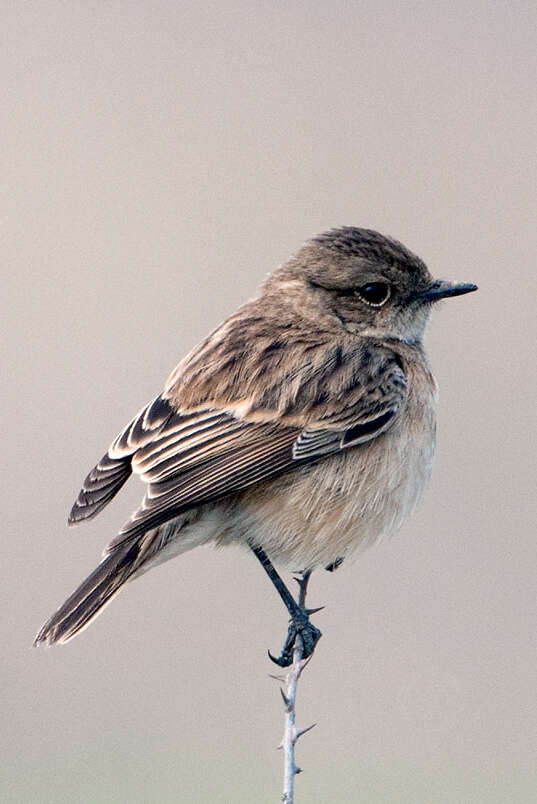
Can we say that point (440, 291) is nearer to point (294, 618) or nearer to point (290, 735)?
point (294, 618)

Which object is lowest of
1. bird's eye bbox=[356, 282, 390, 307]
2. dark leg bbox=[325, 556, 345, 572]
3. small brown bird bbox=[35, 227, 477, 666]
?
dark leg bbox=[325, 556, 345, 572]

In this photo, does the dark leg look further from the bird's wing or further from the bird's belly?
the bird's wing

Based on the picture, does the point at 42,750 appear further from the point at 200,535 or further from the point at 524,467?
the point at 200,535

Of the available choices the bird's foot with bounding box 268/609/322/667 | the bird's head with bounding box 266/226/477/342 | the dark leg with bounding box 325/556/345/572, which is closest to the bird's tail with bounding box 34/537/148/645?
the bird's foot with bounding box 268/609/322/667

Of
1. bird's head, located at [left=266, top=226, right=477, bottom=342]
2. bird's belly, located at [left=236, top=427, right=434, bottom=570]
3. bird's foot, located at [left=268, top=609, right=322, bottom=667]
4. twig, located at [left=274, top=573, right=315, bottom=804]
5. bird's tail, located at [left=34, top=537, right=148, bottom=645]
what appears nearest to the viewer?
twig, located at [left=274, top=573, right=315, bottom=804]

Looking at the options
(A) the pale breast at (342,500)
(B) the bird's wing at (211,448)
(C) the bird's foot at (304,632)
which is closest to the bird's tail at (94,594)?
(B) the bird's wing at (211,448)

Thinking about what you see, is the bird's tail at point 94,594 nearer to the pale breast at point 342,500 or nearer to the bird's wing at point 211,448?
the bird's wing at point 211,448

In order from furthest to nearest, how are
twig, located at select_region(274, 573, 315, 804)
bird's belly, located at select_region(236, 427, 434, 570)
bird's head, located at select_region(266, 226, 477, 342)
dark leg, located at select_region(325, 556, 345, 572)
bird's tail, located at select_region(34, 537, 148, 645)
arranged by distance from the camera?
bird's head, located at select_region(266, 226, 477, 342) → dark leg, located at select_region(325, 556, 345, 572) → bird's belly, located at select_region(236, 427, 434, 570) → bird's tail, located at select_region(34, 537, 148, 645) → twig, located at select_region(274, 573, 315, 804)
